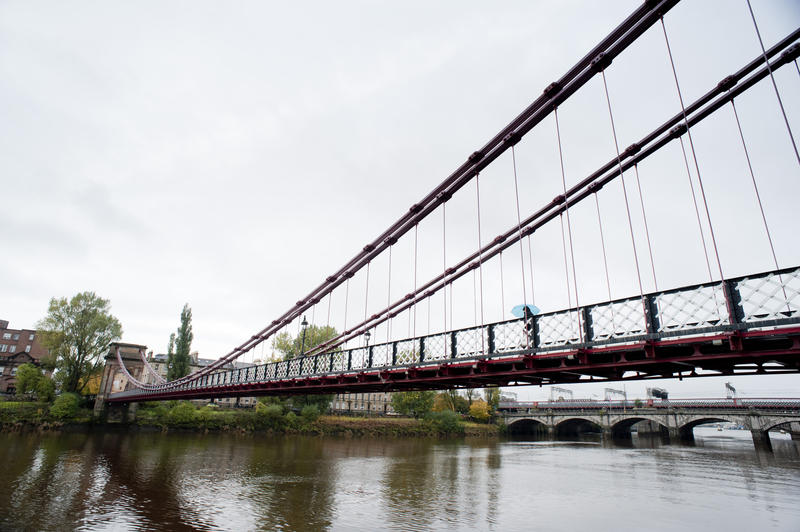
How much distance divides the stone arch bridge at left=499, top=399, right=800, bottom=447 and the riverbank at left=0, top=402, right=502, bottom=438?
26.5 meters

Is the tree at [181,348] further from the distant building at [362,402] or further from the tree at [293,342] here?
the distant building at [362,402]

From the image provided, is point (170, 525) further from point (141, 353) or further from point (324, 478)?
point (141, 353)

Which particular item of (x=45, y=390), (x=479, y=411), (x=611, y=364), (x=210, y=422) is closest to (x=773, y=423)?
(x=479, y=411)

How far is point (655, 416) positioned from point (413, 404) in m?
34.3

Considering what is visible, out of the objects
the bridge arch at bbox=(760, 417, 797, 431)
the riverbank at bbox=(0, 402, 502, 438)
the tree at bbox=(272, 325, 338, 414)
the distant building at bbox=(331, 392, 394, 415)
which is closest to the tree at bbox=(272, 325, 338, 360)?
the tree at bbox=(272, 325, 338, 414)

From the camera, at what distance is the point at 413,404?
198ft

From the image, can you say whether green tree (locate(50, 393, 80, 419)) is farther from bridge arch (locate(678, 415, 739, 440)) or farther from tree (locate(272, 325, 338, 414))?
bridge arch (locate(678, 415, 739, 440))

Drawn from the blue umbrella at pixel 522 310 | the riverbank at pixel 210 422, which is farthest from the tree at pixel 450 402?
the blue umbrella at pixel 522 310

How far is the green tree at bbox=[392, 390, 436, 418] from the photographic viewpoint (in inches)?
2346

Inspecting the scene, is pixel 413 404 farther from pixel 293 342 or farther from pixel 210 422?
pixel 210 422

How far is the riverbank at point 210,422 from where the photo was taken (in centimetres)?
3816

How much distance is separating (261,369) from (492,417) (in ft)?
185

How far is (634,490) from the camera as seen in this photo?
19.2m

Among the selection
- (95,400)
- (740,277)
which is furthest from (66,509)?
(95,400)
